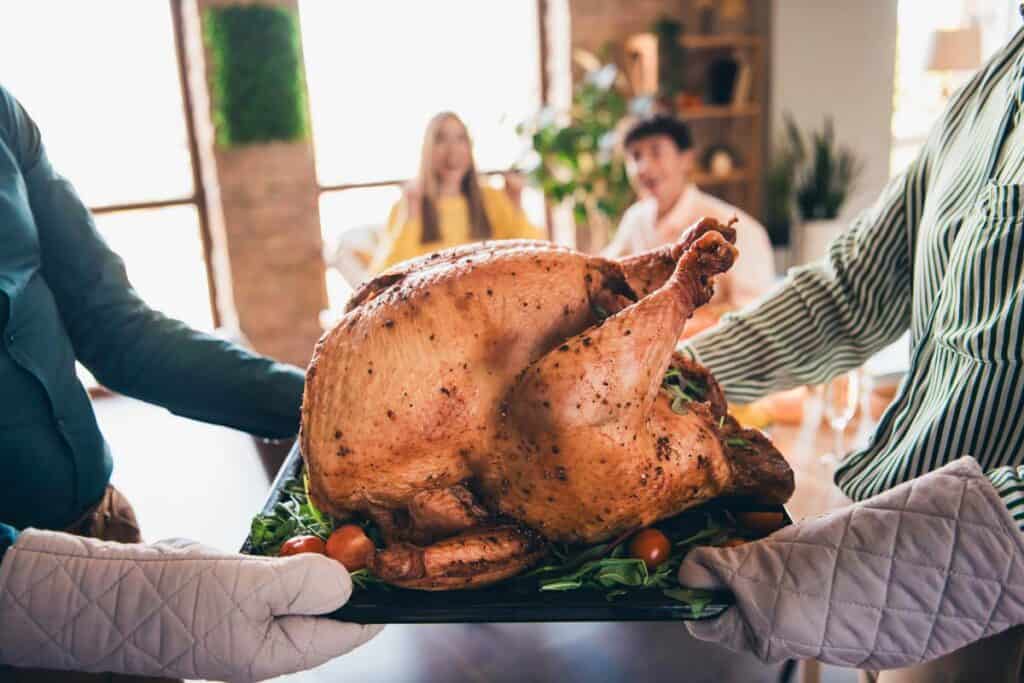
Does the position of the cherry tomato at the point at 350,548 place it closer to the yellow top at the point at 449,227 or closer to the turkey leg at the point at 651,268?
the turkey leg at the point at 651,268

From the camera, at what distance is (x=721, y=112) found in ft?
17.0

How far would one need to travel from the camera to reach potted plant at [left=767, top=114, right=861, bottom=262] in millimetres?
5059

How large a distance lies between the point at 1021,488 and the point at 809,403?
3.03m

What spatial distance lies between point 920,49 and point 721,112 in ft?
4.43

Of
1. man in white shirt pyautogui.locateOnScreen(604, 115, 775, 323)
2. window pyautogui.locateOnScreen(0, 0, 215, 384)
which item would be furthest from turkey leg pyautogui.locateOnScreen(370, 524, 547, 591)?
window pyautogui.locateOnScreen(0, 0, 215, 384)

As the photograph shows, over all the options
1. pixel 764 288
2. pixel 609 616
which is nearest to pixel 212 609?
pixel 609 616

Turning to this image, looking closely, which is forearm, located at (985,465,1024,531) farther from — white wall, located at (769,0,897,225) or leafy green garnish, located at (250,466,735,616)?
white wall, located at (769,0,897,225)

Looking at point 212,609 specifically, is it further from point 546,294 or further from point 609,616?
point 546,294

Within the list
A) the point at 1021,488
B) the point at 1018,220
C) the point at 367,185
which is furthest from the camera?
the point at 367,185

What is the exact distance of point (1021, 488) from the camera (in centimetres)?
74

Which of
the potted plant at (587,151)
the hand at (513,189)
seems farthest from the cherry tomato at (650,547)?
the potted plant at (587,151)

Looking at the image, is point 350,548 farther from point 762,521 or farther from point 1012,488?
point 1012,488

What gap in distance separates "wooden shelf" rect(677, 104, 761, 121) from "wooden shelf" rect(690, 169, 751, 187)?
1.10ft

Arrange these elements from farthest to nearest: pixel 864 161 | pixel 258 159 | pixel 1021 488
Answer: pixel 864 161
pixel 258 159
pixel 1021 488
